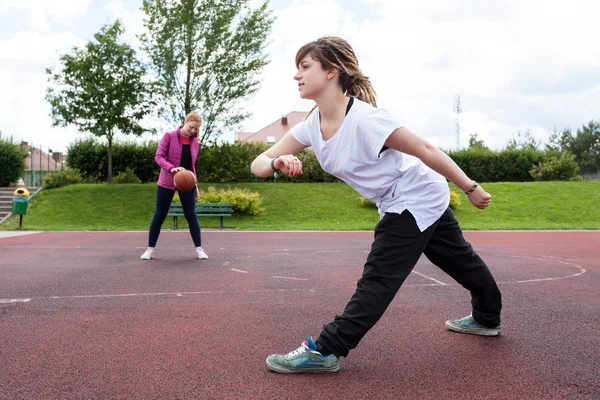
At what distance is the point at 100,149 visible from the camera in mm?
28656

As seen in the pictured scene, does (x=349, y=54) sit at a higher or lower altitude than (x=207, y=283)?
higher

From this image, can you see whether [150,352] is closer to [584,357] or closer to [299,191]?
[584,357]

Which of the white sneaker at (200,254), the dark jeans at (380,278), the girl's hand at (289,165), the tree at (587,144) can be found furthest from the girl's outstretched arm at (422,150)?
the tree at (587,144)

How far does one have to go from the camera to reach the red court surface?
2674mm

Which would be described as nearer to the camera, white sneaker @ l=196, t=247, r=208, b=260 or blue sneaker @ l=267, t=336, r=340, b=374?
blue sneaker @ l=267, t=336, r=340, b=374

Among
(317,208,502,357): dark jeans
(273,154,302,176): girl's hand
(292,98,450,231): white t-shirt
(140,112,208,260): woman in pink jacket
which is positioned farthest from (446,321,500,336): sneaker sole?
(140,112,208,260): woman in pink jacket

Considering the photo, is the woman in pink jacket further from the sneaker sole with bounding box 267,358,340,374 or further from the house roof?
the house roof

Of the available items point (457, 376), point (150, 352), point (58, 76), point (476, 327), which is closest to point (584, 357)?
point (476, 327)

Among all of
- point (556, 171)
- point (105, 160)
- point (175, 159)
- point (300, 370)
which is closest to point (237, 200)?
point (175, 159)

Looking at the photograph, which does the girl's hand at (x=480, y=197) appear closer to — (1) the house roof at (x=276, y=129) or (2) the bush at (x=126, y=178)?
(2) the bush at (x=126, y=178)

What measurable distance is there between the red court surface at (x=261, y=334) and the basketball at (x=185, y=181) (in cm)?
108

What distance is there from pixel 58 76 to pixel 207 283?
20.4 m

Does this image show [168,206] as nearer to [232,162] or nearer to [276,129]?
[232,162]

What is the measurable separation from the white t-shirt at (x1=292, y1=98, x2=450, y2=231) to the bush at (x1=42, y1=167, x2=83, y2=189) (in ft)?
77.8
